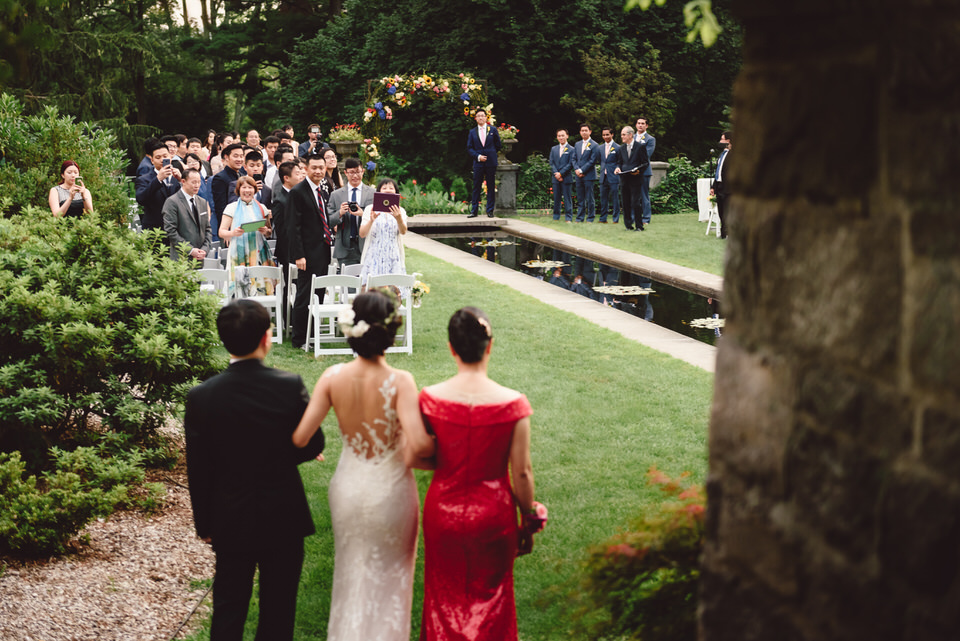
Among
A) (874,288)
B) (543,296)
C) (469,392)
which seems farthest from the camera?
(543,296)

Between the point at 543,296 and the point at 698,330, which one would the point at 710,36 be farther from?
the point at 543,296

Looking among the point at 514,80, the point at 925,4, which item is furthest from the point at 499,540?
the point at 514,80

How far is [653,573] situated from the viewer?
10.6 ft

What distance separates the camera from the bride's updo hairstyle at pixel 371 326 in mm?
3832

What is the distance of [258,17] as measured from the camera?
40.7m

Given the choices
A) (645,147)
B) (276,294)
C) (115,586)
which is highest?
(645,147)

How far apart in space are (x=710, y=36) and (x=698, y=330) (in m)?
8.80

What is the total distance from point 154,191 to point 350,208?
257cm

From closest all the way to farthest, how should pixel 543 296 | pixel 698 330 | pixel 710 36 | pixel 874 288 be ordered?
pixel 874 288 < pixel 710 36 < pixel 698 330 < pixel 543 296

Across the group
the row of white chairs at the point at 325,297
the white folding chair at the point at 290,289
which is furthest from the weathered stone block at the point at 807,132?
the white folding chair at the point at 290,289

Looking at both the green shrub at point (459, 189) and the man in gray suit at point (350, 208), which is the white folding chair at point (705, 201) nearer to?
the green shrub at point (459, 189)

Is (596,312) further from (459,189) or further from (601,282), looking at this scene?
(459,189)

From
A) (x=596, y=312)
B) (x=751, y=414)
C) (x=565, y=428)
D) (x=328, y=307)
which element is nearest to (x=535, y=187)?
(x=596, y=312)

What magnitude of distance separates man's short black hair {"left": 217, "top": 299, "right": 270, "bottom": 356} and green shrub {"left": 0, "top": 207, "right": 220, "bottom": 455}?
2562 millimetres
